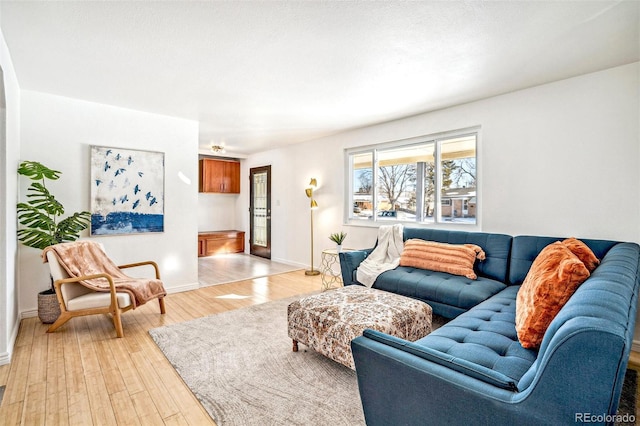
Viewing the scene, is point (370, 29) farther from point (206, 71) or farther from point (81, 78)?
point (81, 78)

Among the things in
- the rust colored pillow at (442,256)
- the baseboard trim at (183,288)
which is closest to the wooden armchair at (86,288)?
the baseboard trim at (183,288)

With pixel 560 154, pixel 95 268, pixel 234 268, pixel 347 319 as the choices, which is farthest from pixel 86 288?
pixel 560 154

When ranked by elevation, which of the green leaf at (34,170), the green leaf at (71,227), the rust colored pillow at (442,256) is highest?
the green leaf at (34,170)

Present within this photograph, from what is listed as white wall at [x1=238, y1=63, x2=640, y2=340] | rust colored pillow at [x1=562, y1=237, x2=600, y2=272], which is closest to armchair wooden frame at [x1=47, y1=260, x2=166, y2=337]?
rust colored pillow at [x1=562, y1=237, x2=600, y2=272]

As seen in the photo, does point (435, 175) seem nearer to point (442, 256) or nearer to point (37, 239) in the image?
point (442, 256)

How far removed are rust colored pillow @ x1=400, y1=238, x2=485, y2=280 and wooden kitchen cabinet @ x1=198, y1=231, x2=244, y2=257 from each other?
5.07 metres

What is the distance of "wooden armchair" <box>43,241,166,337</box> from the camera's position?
2893 millimetres

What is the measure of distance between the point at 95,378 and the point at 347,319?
6.02 feet

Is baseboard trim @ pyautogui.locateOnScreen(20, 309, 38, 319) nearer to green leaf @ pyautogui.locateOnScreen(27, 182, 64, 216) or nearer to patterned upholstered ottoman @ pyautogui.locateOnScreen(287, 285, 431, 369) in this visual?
green leaf @ pyautogui.locateOnScreen(27, 182, 64, 216)

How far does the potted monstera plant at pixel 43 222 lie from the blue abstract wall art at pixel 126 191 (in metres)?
0.41

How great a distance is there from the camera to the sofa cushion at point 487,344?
4.54 feet

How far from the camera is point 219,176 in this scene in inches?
305

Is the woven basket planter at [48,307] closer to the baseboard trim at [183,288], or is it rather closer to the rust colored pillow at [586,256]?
the baseboard trim at [183,288]

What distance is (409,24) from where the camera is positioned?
7.02 ft
